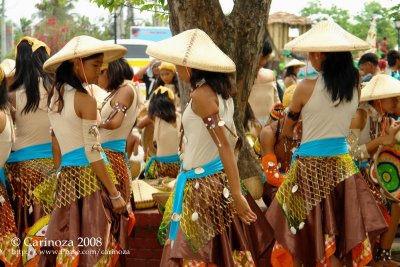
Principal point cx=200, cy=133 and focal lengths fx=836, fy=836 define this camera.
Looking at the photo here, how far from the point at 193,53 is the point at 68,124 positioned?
108 centimetres

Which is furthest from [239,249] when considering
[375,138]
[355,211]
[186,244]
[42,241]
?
[375,138]

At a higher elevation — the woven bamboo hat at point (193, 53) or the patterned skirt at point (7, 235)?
the woven bamboo hat at point (193, 53)

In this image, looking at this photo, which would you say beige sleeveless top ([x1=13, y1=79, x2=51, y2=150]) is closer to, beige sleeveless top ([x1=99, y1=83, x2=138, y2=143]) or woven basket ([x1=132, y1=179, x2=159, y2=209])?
beige sleeveless top ([x1=99, y1=83, x2=138, y2=143])

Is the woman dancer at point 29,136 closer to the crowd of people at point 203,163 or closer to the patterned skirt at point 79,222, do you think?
the crowd of people at point 203,163

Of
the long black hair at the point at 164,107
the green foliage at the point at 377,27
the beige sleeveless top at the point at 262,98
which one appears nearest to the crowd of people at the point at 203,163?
the long black hair at the point at 164,107

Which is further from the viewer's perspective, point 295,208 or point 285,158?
point 285,158

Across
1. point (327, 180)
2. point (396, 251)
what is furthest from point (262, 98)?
point (327, 180)

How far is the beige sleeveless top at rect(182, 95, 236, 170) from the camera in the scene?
5348 mm

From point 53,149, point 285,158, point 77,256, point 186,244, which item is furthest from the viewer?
point 285,158

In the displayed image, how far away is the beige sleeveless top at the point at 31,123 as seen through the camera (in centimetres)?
680

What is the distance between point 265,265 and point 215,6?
2228mm

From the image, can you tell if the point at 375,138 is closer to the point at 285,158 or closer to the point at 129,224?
the point at 285,158

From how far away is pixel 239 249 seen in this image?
18.2 ft

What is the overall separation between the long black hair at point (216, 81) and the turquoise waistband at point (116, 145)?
1634 mm
